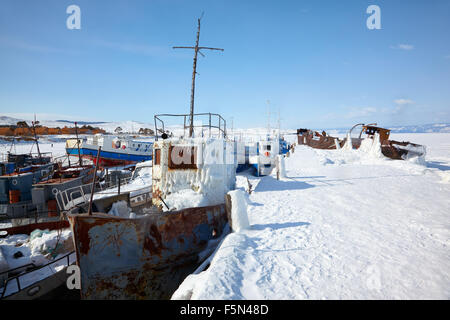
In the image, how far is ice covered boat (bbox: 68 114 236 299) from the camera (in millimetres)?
4367

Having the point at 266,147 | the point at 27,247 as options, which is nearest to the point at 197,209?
the point at 27,247

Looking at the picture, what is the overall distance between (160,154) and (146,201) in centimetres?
283

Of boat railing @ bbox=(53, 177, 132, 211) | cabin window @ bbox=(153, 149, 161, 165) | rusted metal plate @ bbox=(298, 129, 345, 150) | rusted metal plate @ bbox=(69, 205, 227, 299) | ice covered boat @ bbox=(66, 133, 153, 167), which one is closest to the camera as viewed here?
rusted metal plate @ bbox=(69, 205, 227, 299)

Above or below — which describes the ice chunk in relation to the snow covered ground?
above

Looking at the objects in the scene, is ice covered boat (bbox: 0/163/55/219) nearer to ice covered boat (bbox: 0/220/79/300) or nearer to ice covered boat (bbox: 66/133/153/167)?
ice covered boat (bbox: 0/220/79/300)

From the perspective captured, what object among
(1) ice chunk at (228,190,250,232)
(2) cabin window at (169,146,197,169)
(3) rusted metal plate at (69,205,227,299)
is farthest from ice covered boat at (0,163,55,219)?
(1) ice chunk at (228,190,250,232)

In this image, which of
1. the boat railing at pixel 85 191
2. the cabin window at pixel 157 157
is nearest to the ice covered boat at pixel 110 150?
the boat railing at pixel 85 191

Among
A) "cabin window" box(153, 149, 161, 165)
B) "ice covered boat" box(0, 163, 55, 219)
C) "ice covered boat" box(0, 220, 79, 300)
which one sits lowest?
"ice covered boat" box(0, 220, 79, 300)

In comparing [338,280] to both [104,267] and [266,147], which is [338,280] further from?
[266,147]

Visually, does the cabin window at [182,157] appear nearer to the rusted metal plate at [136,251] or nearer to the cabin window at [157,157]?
the cabin window at [157,157]

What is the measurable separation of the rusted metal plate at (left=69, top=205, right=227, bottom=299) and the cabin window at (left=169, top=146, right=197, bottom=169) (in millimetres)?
1689

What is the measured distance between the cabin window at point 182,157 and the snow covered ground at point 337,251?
2.65 m

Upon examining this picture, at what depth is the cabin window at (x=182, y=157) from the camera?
6691mm

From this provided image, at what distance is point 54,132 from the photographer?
193 feet
